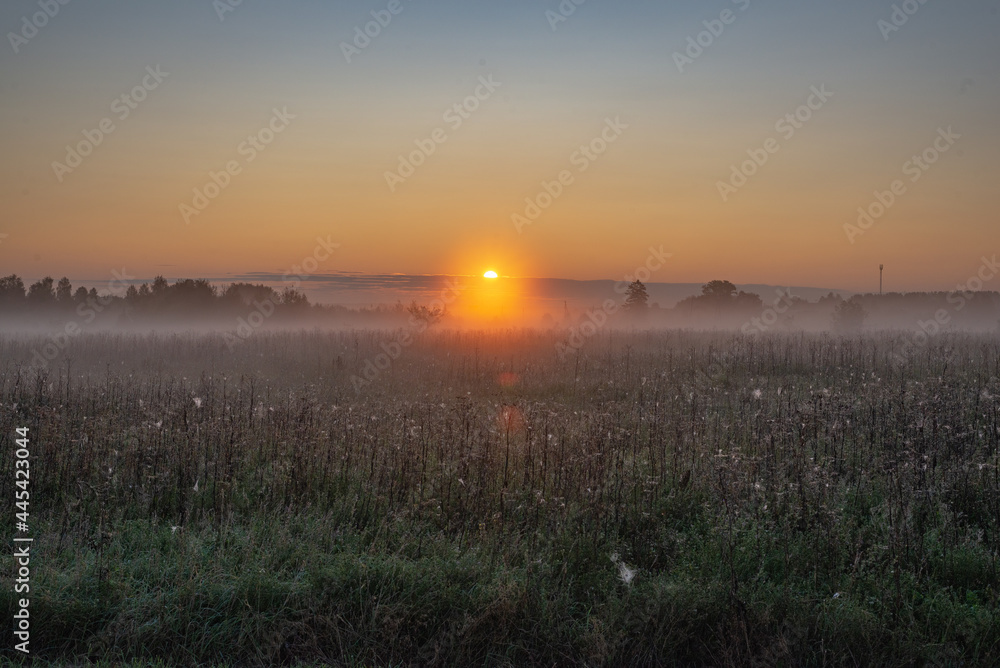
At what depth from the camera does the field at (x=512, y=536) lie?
170 inches

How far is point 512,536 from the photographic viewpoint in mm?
5629

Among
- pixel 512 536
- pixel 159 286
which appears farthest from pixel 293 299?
pixel 512 536

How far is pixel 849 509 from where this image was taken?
21.1 feet

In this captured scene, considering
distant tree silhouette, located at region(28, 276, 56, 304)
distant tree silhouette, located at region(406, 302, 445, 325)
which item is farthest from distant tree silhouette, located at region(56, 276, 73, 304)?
distant tree silhouette, located at region(406, 302, 445, 325)

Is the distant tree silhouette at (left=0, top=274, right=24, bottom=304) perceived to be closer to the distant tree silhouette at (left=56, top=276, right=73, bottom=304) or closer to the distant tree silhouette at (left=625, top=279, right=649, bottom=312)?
the distant tree silhouette at (left=56, top=276, right=73, bottom=304)

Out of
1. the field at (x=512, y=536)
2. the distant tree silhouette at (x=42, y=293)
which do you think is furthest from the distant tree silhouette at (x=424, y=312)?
the distant tree silhouette at (x=42, y=293)

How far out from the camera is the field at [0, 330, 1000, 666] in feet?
14.2

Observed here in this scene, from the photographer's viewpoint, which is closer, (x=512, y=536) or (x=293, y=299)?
(x=512, y=536)

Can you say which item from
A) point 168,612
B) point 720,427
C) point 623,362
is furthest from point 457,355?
point 168,612

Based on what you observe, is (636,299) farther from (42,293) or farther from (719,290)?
(42,293)

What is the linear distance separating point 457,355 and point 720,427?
423 inches

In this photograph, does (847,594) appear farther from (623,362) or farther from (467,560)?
(623,362)

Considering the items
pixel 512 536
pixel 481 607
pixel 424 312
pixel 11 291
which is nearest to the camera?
pixel 481 607

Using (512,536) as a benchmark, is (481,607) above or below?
below
